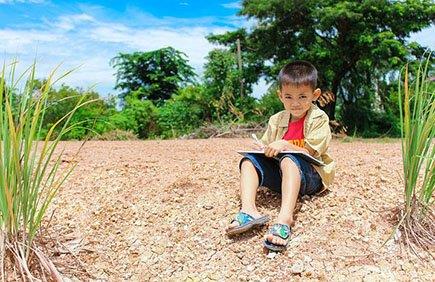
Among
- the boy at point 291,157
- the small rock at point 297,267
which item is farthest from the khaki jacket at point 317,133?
the small rock at point 297,267

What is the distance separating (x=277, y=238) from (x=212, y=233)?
0.44 m

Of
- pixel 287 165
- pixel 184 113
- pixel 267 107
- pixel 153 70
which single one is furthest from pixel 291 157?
pixel 153 70

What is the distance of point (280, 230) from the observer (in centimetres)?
286

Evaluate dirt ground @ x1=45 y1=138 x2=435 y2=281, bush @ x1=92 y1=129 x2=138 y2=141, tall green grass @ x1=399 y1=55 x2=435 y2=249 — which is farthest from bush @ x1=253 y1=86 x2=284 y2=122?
tall green grass @ x1=399 y1=55 x2=435 y2=249

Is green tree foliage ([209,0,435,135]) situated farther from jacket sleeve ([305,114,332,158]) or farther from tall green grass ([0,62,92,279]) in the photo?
tall green grass ([0,62,92,279])

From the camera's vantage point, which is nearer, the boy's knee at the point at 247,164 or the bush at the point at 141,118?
the boy's knee at the point at 247,164

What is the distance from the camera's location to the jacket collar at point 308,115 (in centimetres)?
331

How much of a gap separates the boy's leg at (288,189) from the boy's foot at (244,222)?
0.32 feet

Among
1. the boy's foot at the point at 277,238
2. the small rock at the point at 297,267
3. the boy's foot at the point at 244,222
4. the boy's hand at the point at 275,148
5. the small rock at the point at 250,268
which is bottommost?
the small rock at the point at 250,268

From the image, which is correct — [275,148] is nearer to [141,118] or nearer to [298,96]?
[298,96]

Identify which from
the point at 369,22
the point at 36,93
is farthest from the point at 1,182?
the point at 369,22

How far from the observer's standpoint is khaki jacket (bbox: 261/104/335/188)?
10.6 ft

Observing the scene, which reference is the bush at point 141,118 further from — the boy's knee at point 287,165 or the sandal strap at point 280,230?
the sandal strap at point 280,230

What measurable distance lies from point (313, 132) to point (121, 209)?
127cm
